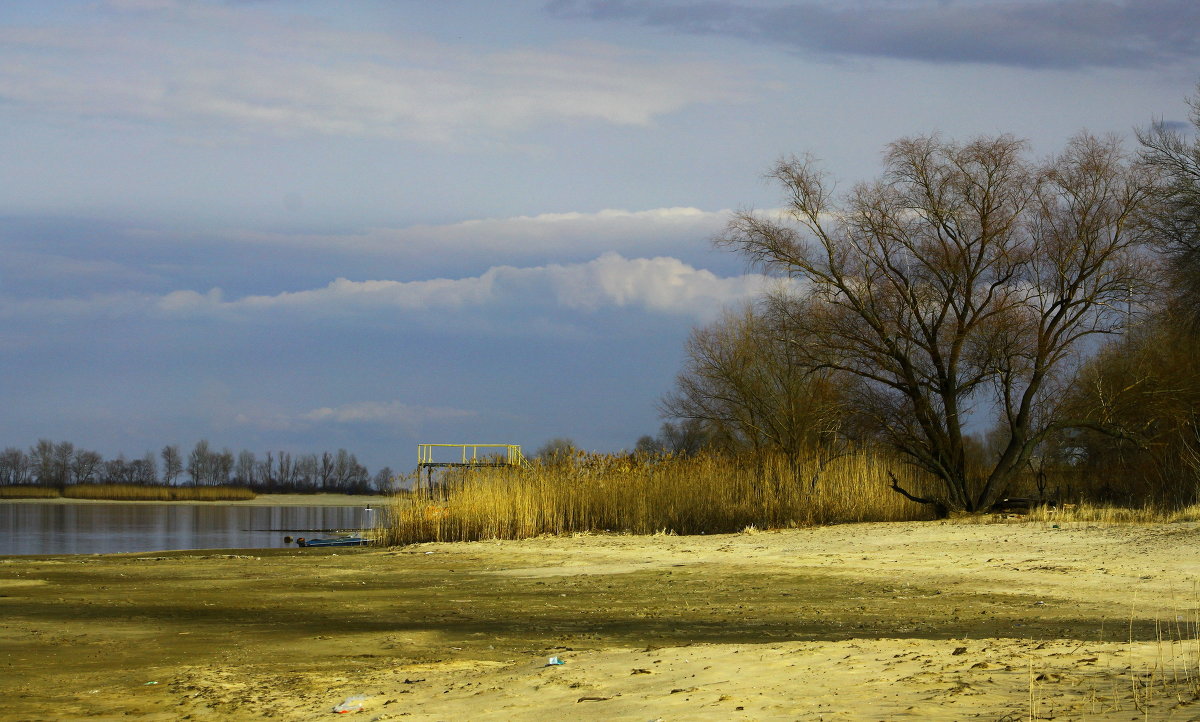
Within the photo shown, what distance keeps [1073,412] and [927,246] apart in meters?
5.12

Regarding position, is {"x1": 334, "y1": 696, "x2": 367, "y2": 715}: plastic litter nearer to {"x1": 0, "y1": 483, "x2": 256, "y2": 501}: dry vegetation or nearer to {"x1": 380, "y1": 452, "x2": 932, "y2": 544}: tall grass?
{"x1": 380, "y1": 452, "x2": 932, "y2": 544}: tall grass

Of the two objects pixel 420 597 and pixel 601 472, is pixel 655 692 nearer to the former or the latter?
pixel 420 597

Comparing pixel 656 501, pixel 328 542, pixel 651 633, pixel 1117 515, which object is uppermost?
pixel 656 501

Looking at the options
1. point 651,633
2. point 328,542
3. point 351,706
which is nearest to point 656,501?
point 328,542

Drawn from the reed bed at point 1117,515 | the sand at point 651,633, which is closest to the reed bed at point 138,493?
the sand at point 651,633

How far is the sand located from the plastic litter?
9cm

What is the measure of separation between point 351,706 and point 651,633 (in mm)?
3886

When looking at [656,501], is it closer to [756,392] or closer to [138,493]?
[756,392]

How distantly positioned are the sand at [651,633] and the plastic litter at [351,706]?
0.29 feet

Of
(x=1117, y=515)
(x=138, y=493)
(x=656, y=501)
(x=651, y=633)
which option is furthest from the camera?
(x=138, y=493)

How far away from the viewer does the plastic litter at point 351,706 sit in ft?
23.6

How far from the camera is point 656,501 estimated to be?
2614cm

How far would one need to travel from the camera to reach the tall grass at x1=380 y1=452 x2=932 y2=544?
990 inches

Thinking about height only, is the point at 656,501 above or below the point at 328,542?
above
